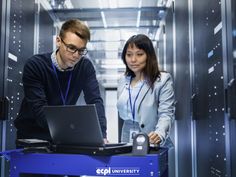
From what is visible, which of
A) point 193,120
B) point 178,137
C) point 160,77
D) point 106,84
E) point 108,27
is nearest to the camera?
point 160,77

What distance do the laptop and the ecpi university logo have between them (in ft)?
0.19

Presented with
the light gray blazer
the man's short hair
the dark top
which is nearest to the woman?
the light gray blazer

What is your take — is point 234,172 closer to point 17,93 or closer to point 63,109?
point 63,109

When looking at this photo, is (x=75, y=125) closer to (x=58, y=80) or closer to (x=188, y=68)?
(x=58, y=80)

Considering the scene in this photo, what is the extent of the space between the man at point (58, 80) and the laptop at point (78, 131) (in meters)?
0.24

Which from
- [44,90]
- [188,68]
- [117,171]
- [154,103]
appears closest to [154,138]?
[154,103]

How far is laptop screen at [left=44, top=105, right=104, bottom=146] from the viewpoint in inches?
52.5

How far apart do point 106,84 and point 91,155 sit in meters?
12.3

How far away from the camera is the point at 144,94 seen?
2111mm

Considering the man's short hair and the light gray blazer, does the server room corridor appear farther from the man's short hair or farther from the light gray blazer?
the man's short hair

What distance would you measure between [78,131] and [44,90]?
0.55 metres

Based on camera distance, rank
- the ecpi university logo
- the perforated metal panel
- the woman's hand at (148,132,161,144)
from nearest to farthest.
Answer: the ecpi university logo → the woman's hand at (148,132,161,144) → the perforated metal panel

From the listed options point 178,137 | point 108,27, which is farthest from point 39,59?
point 108,27

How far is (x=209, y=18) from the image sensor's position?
2188 millimetres
